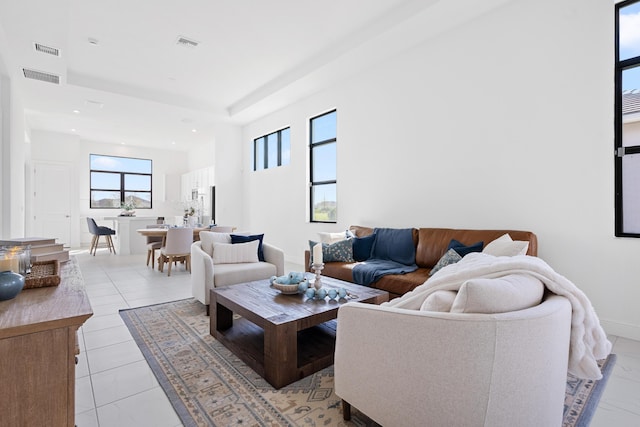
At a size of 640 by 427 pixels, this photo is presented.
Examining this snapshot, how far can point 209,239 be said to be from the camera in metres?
3.77

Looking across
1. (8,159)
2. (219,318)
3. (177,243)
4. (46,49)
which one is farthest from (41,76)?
(219,318)

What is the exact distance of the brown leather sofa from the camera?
3.01 m

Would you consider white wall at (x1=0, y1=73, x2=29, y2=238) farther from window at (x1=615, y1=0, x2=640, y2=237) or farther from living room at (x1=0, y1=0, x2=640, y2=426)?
window at (x1=615, y1=0, x2=640, y2=237)

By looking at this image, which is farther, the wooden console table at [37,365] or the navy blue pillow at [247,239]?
the navy blue pillow at [247,239]

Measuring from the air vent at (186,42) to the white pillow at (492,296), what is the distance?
15.4 feet

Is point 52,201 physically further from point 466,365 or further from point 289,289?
point 466,365

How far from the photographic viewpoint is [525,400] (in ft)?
3.82

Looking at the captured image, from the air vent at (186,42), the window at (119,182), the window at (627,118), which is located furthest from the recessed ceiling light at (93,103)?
the window at (627,118)

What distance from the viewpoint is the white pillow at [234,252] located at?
366 centimetres

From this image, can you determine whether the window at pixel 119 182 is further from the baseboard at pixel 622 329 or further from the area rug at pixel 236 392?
the baseboard at pixel 622 329

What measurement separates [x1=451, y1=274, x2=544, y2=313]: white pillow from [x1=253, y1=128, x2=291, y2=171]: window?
5742 mm

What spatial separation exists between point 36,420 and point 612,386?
2.91m

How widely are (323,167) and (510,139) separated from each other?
3.21 m

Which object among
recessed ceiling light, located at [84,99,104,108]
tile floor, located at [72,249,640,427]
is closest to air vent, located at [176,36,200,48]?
recessed ceiling light, located at [84,99,104,108]
